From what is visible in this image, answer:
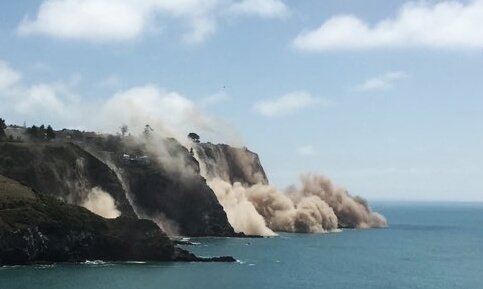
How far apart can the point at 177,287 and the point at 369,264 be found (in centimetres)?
5698

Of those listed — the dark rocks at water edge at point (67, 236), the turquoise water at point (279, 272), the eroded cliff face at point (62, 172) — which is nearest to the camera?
the turquoise water at point (279, 272)

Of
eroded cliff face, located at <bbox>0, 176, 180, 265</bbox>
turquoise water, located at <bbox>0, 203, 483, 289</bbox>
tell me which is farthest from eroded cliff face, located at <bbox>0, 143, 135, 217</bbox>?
turquoise water, located at <bbox>0, 203, 483, 289</bbox>

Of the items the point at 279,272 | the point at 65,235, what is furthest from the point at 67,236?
the point at 279,272

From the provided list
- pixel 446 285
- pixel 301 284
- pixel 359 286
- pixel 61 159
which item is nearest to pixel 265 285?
pixel 301 284

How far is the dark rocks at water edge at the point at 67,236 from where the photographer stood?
13362 centimetres

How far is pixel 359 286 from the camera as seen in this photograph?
127625 millimetres

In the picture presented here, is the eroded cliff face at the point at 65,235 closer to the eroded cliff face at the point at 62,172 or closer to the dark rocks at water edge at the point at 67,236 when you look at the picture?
the dark rocks at water edge at the point at 67,236

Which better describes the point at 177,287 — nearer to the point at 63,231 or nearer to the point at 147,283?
the point at 147,283

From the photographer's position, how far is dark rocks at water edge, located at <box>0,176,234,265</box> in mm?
133625

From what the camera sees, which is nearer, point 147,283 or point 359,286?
point 147,283

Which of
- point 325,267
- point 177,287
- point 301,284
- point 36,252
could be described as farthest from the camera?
point 325,267

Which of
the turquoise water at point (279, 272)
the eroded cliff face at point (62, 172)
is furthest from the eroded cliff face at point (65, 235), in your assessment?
the eroded cliff face at point (62, 172)

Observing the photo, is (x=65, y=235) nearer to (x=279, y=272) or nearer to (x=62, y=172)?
(x=279, y=272)

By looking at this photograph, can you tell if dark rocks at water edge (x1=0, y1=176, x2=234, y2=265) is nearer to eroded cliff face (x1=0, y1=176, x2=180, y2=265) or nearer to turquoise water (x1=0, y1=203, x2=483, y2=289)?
eroded cliff face (x1=0, y1=176, x2=180, y2=265)
